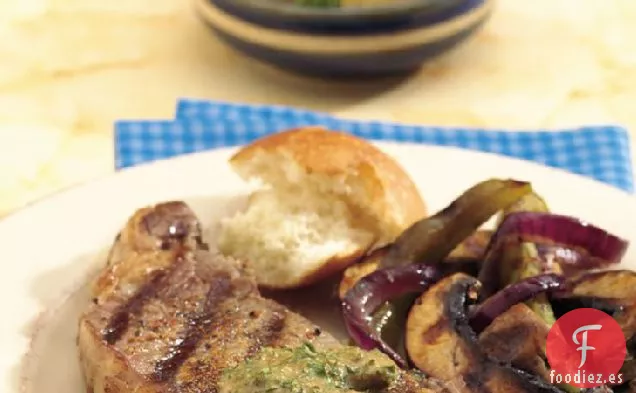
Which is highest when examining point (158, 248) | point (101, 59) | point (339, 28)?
point (339, 28)

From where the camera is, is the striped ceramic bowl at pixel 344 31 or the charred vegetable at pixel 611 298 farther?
the striped ceramic bowl at pixel 344 31

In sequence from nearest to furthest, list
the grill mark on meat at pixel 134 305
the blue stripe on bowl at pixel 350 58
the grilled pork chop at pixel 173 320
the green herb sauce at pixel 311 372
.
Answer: the green herb sauce at pixel 311 372 → the grilled pork chop at pixel 173 320 → the grill mark on meat at pixel 134 305 → the blue stripe on bowl at pixel 350 58

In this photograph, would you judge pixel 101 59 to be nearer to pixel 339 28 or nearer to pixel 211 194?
pixel 339 28

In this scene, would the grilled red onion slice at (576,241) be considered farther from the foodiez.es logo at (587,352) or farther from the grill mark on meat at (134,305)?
the grill mark on meat at (134,305)

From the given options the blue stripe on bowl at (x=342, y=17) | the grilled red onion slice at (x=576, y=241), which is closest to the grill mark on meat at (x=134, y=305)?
the grilled red onion slice at (x=576, y=241)

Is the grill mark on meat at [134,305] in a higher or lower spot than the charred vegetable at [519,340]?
lower

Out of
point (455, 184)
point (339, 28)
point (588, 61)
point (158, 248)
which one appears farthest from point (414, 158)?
point (588, 61)
